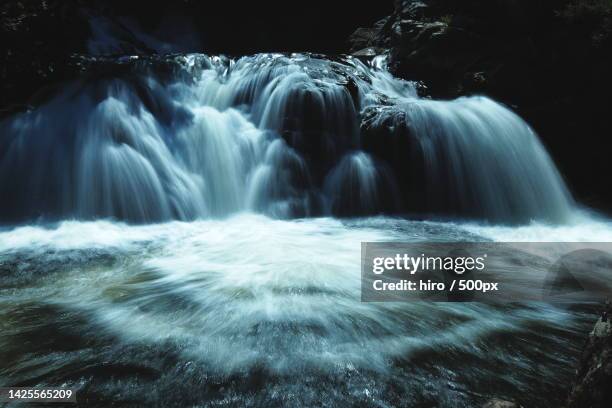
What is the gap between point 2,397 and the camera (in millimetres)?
2182

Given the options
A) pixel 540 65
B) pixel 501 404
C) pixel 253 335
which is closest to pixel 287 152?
pixel 253 335

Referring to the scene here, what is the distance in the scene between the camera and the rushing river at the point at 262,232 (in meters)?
2.44

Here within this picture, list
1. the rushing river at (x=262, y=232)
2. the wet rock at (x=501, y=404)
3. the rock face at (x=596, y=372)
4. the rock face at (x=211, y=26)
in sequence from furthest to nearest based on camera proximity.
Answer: the rock face at (x=211, y=26) < the rushing river at (x=262, y=232) < the wet rock at (x=501, y=404) < the rock face at (x=596, y=372)

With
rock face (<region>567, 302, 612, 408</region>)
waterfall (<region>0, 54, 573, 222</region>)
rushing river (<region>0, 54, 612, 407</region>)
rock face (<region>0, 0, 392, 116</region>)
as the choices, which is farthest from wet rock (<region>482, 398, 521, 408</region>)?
rock face (<region>0, 0, 392, 116</region>)

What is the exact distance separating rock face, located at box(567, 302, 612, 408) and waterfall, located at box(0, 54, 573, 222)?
5643 mm

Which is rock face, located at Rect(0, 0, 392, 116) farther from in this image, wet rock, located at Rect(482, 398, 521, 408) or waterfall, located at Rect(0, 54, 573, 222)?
wet rock, located at Rect(482, 398, 521, 408)

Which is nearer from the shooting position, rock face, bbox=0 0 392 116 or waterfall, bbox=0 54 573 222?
waterfall, bbox=0 54 573 222

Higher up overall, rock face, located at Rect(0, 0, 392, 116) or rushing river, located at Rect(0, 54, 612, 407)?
rock face, located at Rect(0, 0, 392, 116)

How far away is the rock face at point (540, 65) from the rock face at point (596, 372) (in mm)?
8079

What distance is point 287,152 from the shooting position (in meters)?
7.57

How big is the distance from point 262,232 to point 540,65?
8.07 meters

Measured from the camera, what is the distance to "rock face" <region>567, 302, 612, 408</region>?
4.88 ft

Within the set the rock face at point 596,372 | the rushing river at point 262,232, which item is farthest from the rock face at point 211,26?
the rock face at point 596,372

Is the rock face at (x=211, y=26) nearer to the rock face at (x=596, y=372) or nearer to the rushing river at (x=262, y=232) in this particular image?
the rushing river at (x=262, y=232)
